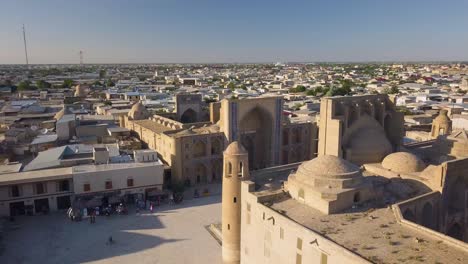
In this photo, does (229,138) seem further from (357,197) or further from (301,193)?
(357,197)

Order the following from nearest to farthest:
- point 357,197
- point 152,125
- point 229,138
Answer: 1. point 357,197
2. point 229,138
3. point 152,125

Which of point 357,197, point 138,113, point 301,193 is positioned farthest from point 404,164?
point 138,113

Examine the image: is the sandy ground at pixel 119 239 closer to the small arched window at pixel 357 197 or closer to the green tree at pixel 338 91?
the small arched window at pixel 357 197

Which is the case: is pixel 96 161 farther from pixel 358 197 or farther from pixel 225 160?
pixel 358 197

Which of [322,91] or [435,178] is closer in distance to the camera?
[435,178]

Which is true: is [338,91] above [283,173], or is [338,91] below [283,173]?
below

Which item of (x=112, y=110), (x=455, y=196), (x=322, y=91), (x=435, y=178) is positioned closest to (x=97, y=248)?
(x=435, y=178)

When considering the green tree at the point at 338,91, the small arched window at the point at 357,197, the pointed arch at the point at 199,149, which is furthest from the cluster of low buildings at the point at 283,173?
the green tree at the point at 338,91
